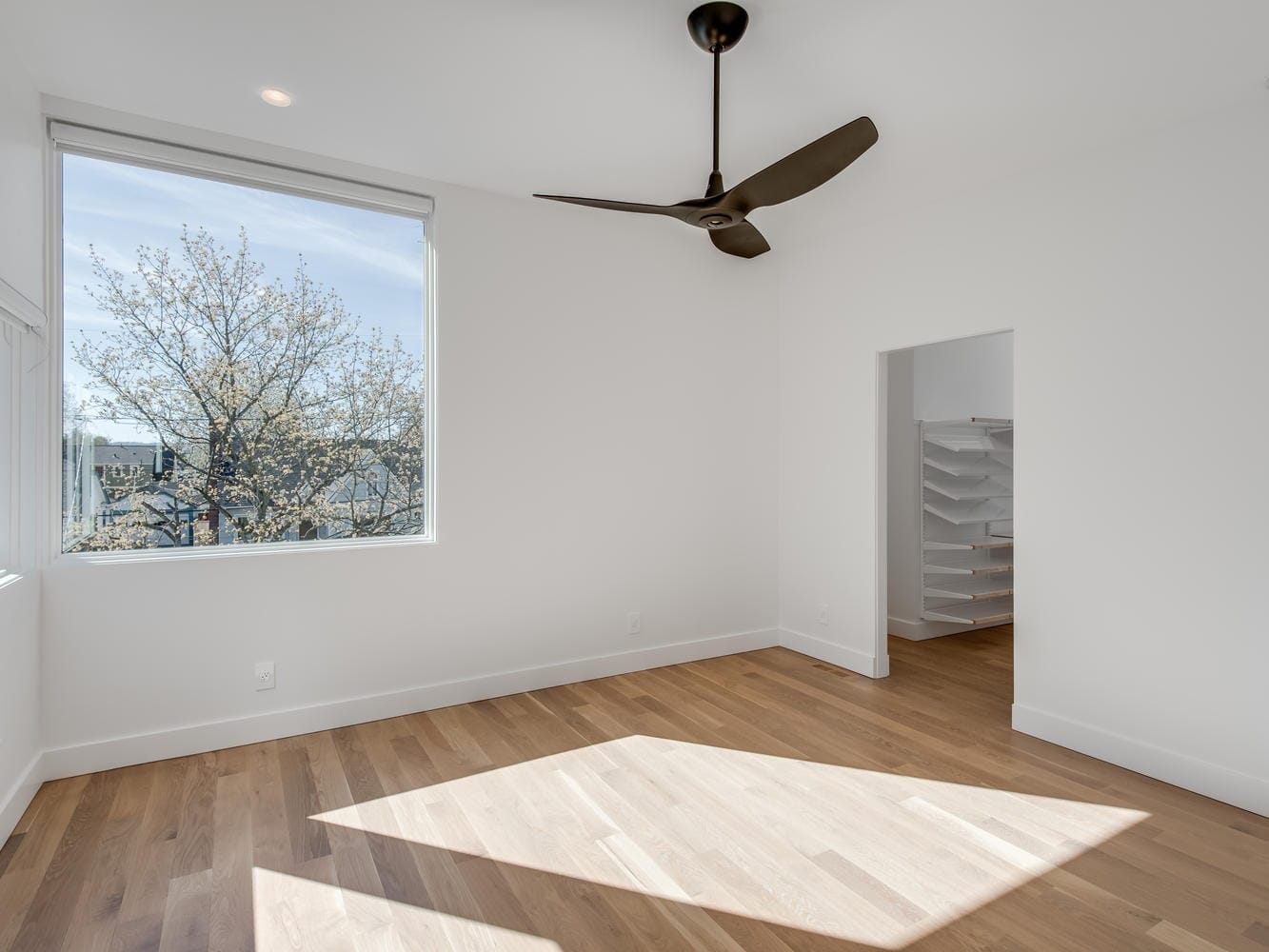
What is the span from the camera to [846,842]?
224cm

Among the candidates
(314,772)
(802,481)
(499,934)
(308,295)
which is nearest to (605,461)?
(802,481)

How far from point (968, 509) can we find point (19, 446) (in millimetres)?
5465

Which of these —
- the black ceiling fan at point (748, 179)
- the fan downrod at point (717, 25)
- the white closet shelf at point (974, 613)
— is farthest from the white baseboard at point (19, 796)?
the white closet shelf at point (974, 613)

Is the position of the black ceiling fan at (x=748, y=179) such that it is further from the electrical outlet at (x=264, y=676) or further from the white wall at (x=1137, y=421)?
the electrical outlet at (x=264, y=676)

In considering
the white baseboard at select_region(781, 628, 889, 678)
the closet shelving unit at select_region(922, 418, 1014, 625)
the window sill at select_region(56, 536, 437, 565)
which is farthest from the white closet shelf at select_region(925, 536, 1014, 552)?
the window sill at select_region(56, 536, 437, 565)

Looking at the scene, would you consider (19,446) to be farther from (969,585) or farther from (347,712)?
(969,585)

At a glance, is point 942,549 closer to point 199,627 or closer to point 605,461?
point 605,461

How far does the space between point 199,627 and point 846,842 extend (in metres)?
2.75

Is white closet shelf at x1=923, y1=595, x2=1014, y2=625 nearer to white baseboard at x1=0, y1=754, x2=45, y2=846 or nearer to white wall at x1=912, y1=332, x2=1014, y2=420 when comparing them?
white wall at x1=912, y1=332, x2=1014, y2=420

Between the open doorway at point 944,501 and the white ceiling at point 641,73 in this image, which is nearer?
the white ceiling at point 641,73

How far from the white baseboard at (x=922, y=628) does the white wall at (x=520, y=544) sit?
3.37 feet

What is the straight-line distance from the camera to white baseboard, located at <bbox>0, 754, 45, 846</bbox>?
2.24 metres

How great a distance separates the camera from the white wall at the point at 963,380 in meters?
4.99

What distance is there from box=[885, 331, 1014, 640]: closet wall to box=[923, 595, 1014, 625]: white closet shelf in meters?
0.13
